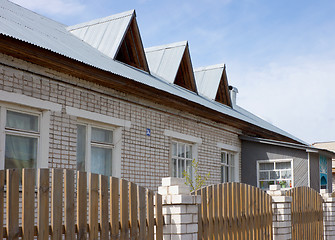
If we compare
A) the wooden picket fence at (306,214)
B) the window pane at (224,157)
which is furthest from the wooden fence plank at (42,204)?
the window pane at (224,157)

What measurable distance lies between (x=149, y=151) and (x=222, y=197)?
5196mm

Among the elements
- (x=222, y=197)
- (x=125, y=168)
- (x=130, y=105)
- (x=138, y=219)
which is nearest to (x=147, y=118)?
(x=130, y=105)

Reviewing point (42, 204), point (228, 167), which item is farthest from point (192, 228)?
point (228, 167)

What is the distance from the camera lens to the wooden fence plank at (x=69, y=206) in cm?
337

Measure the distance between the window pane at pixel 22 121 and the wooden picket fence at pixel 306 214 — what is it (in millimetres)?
4095

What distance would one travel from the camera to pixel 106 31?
39.5 ft

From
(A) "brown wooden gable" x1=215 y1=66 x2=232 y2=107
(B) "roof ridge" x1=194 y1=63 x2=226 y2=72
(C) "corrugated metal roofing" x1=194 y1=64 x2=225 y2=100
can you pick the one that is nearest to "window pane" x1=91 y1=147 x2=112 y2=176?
(C) "corrugated metal roofing" x1=194 y1=64 x2=225 y2=100

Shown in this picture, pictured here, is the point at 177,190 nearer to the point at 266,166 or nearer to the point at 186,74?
the point at 186,74

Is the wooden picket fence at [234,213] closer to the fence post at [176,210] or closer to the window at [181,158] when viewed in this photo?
the fence post at [176,210]

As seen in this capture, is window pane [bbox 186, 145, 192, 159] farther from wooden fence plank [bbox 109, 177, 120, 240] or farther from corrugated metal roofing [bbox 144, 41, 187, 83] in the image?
wooden fence plank [bbox 109, 177, 120, 240]

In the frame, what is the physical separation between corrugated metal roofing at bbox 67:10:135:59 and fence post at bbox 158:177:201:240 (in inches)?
280

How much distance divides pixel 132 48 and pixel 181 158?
2993 mm

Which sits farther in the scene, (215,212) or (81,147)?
(81,147)

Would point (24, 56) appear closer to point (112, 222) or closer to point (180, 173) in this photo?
point (112, 222)
